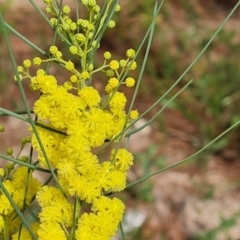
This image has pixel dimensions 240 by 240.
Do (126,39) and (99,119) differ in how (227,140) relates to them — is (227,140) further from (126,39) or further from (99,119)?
(99,119)

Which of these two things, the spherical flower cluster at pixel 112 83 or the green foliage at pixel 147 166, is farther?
the green foliage at pixel 147 166

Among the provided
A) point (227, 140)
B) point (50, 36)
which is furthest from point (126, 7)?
point (227, 140)

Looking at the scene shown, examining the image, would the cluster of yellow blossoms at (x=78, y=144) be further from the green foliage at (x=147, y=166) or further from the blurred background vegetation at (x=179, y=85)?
the green foliage at (x=147, y=166)

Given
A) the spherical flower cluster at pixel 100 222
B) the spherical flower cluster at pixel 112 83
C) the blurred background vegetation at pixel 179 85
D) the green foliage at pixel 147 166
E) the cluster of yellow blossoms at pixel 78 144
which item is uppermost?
the blurred background vegetation at pixel 179 85

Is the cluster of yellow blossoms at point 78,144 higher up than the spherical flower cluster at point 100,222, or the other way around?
the cluster of yellow blossoms at point 78,144

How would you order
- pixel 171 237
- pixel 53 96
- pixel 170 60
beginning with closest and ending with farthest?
pixel 53 96 → pixel 171 237 → pixel 170 60

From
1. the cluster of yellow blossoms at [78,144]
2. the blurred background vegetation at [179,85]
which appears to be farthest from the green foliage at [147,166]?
the cluster of yellow blossoms at [78,144]
